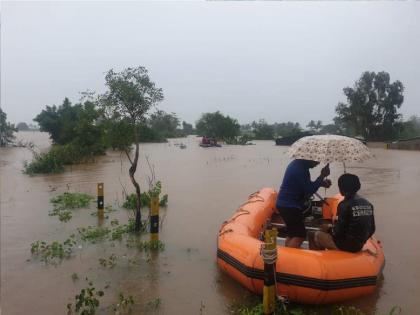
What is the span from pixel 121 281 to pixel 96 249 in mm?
1396

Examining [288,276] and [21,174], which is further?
[21,174]

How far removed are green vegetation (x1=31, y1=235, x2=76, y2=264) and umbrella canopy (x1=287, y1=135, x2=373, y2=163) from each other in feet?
11.4

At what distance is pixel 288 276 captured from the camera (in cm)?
404

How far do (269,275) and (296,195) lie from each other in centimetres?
132

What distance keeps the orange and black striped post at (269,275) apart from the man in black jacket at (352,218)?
0.88 m

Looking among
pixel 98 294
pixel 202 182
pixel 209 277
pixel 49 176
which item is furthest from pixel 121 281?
pixel 49 176

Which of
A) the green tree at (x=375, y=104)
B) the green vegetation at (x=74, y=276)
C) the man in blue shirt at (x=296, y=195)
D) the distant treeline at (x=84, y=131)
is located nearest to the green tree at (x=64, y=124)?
the distant treeline at (x=84, y=131)

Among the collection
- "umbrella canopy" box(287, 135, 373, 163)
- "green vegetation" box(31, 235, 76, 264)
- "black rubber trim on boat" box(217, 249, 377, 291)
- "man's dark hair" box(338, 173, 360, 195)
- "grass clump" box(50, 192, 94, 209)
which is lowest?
"green vegetation" box(31, 235, 76, 264)

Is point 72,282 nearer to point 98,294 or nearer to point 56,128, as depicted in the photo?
point 98,294

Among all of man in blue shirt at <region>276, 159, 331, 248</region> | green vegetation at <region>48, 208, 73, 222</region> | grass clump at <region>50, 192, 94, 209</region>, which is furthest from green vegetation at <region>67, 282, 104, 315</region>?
grass clump at <region>50, 192, 94, 209</region>

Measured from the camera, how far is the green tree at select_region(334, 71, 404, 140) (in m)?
44.6

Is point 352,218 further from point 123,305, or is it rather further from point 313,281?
point 123,305

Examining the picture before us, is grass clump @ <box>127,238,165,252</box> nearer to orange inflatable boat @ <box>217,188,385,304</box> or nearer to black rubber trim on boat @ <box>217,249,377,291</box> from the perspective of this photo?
orange inflatable boat @ <box>217,188,385,304</box>

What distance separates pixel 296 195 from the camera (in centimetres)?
489
